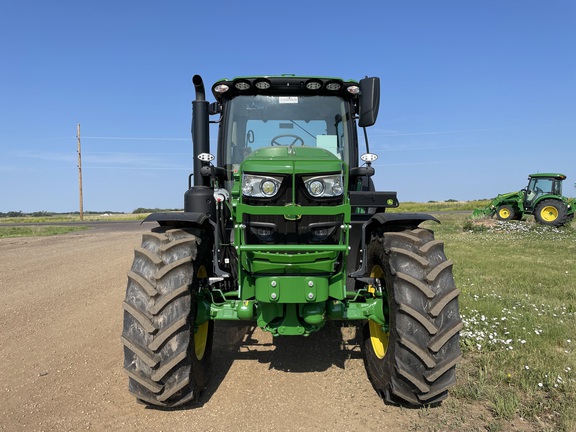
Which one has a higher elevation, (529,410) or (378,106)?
(378,106)

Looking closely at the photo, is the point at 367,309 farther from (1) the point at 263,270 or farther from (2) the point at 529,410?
(2) the point at 529,410

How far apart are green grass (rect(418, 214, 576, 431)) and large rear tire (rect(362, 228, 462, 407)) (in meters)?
0.29

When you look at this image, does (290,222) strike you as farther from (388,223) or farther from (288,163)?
(388,223)

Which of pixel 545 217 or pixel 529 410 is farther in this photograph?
pixel 545 217

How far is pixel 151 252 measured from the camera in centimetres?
338

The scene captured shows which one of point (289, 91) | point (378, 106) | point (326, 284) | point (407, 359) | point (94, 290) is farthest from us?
point (94, 290)


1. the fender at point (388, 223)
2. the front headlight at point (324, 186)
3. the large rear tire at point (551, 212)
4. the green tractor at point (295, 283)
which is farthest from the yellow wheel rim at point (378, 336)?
the large rear tire at point (551, 212)

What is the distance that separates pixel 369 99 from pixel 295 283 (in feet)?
6.74

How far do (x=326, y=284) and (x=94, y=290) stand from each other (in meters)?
6.06

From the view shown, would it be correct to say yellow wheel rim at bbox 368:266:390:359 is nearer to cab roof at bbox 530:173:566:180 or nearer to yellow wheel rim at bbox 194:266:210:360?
yellow wheel rim at bbox 194:266:210:360

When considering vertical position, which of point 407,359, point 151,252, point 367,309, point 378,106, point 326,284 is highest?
point 378,106

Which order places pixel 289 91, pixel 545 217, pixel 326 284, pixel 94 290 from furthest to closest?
pixel 545 217
pixel 94 290
pixel 289 91
pixel 326 284

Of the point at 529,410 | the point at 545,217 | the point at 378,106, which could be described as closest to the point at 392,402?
the point at 529,410

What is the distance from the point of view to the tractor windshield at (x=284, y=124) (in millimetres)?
4703
